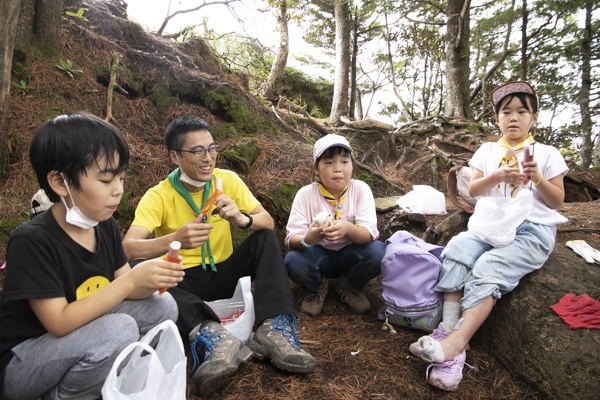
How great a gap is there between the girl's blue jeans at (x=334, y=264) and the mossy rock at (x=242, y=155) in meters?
1.60

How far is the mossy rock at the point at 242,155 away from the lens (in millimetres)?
3943

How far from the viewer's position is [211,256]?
2430mm

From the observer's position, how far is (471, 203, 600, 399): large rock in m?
1.77

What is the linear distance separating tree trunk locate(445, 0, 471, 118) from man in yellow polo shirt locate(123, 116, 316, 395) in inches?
307

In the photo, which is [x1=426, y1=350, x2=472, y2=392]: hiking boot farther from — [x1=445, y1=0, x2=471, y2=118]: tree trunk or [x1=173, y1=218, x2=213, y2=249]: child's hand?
[x1=445, y1=0, x2=471, y2=118]: tree trunk

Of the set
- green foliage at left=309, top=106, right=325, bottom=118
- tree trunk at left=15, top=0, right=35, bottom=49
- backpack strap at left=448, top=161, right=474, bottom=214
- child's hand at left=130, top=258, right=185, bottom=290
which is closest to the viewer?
child's hand at left=130, top=258, right=185, bottom=290

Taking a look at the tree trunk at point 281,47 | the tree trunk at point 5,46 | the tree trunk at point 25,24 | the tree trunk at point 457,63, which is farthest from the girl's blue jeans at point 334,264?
the tree trunk at point 457,63

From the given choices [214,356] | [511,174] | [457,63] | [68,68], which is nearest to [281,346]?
[214,356]

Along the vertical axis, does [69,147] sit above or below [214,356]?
above

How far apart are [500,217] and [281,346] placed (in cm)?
164

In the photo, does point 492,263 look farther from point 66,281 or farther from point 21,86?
point 21,86

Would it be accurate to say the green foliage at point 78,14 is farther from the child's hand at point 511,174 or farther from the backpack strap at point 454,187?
the child's hand at point 511,174

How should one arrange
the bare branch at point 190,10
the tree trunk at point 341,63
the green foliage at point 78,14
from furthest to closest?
the tree trunk at point 341,63 < the bare branch at point 190,10 < the green foliage at point 78,14

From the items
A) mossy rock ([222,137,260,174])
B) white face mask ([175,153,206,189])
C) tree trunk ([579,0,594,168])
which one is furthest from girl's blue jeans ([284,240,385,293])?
tree trunk ([579,0,594,168])
